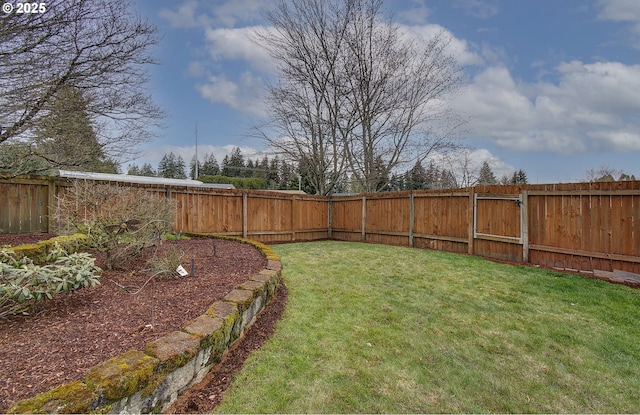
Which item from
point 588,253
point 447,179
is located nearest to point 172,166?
point 447,179

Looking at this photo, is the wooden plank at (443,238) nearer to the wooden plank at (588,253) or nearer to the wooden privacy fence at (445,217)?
the wooden privacy fence at (445,217)

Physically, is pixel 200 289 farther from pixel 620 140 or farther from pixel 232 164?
pixel 232 164

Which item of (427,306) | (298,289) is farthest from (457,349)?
(298,289)

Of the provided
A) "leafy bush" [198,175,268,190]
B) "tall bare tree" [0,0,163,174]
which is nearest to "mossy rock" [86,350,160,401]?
A: "tall bare tree" [0,0,163,174]

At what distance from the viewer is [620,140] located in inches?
426

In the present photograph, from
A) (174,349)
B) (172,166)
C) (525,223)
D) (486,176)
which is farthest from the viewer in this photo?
(172,166)

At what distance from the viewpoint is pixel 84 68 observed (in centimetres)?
540

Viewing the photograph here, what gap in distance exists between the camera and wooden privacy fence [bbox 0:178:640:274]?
4.91 m

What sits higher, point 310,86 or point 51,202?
point 310,86

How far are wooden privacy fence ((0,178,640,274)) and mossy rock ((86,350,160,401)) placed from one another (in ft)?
13.7

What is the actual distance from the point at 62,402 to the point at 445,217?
25.2ft

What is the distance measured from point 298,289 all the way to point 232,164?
38.5 m

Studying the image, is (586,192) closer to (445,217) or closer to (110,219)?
(445,217)

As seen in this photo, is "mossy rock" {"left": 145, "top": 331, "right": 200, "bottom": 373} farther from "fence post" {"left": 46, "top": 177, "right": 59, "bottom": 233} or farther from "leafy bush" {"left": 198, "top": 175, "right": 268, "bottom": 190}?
"leafy bush" {"left": 198, "top": 175, "right": 268, "bottom": 190}
